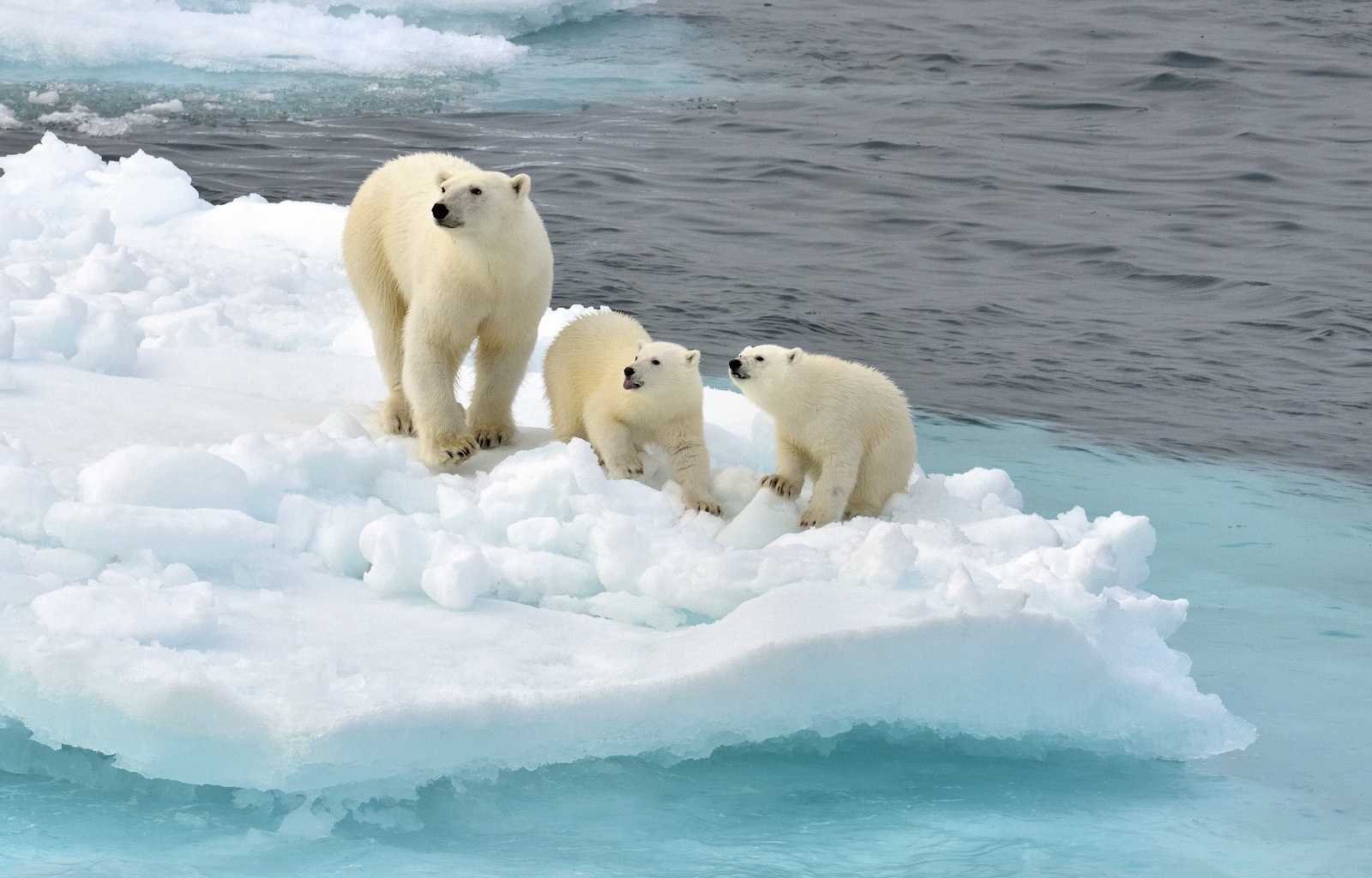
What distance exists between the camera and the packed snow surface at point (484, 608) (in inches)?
109

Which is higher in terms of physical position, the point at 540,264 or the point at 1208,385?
the point at 540,264

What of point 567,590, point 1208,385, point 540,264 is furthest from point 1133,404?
point 567,590

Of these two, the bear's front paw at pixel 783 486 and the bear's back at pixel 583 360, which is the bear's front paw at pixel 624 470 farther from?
the bear's front paw at pixel 783 486

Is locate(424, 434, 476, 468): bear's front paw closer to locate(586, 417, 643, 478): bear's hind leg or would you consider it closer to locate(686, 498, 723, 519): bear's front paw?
locate(586, 417, 643, 478): bear's hind leg

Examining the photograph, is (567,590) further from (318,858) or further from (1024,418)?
(1024,418)

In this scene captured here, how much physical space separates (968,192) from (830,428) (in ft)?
30.4

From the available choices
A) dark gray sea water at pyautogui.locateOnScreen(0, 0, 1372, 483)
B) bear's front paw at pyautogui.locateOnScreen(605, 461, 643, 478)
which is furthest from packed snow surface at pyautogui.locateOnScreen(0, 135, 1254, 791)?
dark gray sea water at pyautogui.locateOnScreen(0, 0, 1372, 483)

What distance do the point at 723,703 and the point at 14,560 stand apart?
1.53 meters

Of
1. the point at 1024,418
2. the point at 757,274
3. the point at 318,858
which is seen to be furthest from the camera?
the point at 757,274

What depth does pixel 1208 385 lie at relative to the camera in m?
8.34

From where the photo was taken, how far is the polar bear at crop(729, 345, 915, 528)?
13.4ft

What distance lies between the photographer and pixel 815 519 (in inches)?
160

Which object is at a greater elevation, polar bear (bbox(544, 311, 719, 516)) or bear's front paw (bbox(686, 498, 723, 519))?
polar bear (bbox(544, 311, 719, 516))

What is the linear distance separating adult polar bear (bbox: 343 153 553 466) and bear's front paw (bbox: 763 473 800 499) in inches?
34.8
